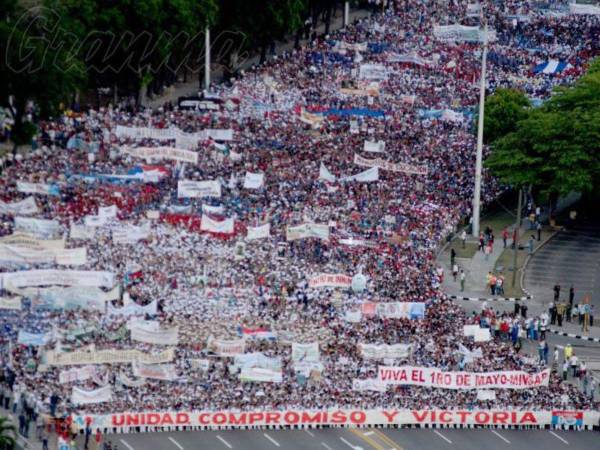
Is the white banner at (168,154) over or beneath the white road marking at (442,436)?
over

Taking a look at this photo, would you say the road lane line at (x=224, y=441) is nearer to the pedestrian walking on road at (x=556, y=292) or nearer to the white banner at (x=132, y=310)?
the white banner at (x=132, y=310)

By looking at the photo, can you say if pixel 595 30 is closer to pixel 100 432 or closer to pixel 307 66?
pixel 307 66

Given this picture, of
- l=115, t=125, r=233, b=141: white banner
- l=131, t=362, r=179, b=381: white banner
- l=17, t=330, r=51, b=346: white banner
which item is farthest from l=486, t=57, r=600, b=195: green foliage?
l=17, t=330, r=51, b=346: white banner

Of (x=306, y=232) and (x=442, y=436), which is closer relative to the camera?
Result: (x=442, y=436)

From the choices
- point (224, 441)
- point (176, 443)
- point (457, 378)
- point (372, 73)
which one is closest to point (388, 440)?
point (457, 378)

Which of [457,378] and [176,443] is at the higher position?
[457,378]

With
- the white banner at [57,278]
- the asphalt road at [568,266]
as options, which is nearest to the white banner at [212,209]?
the white banner at [57,278]

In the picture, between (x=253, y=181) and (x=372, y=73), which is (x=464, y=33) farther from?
(x=253, y=181)

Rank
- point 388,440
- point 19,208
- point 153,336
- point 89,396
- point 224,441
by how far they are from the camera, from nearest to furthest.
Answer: point 89,396 → point 224,441 → point 388,440 → point 153,336 → point 19,208

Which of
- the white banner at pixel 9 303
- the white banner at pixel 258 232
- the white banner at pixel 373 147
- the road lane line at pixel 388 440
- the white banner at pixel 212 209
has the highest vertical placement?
the white banner at pixel 373 147
